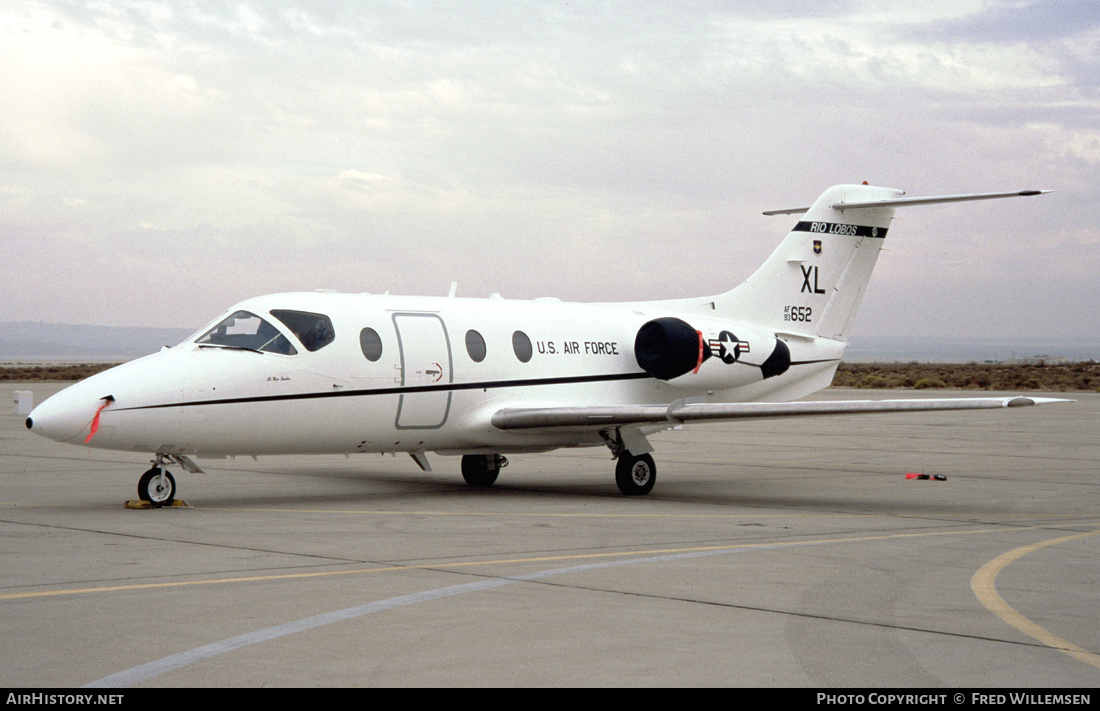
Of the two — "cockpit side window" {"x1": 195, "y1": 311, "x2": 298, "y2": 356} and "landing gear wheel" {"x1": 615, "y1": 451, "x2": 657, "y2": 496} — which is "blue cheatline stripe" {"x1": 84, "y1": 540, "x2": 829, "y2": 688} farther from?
"cockpit side window" {"x1": 195, "y1": 311, "x2": 298, "y2": 356}

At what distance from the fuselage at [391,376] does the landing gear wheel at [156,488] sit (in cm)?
38

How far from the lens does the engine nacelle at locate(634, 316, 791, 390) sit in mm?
18609

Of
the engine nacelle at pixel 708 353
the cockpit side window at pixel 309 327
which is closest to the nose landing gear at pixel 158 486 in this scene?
the cockpit side window at pixel 309 327

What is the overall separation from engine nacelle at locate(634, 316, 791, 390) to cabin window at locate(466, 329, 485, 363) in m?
3.02

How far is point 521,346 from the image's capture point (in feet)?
57.8

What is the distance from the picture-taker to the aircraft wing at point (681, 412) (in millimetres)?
15172

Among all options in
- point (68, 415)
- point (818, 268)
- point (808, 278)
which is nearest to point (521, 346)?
point (808, 278)

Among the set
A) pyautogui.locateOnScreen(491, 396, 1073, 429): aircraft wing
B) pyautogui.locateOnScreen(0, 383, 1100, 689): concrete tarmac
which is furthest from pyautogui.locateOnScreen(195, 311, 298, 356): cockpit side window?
pyautogui.locateOnScreen(491, 396, 1073, 429): aircraft wing

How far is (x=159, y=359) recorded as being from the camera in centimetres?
1404

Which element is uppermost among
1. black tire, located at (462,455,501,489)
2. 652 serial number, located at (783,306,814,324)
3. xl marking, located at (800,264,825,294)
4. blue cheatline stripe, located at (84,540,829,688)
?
xl marking, located at (800,264,825,294)
